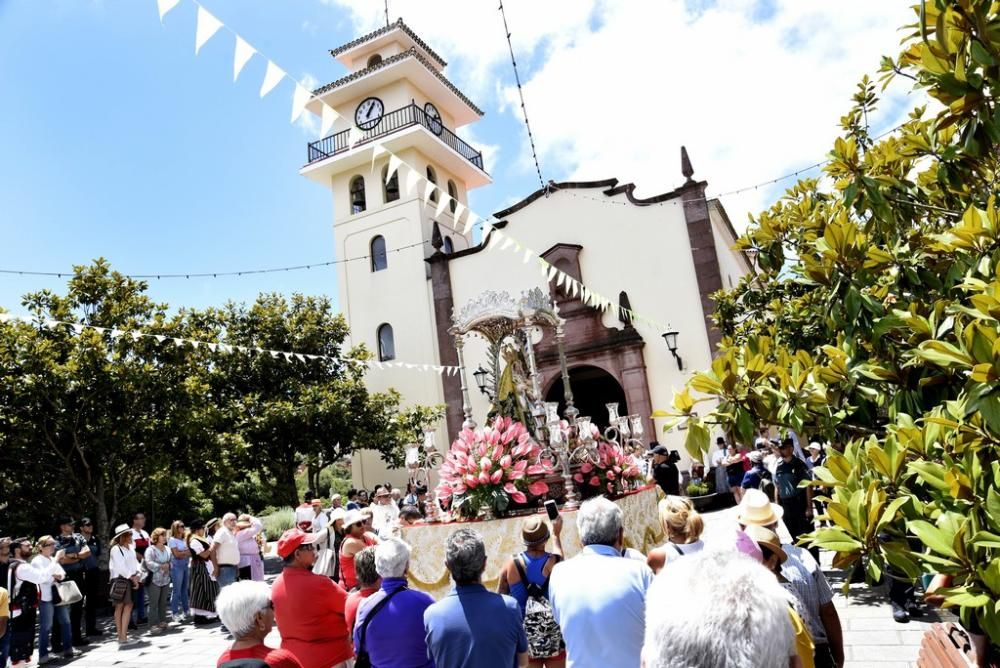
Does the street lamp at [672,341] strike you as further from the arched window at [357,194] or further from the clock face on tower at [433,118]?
the arched window at [357,194]

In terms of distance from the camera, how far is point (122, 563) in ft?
29.5

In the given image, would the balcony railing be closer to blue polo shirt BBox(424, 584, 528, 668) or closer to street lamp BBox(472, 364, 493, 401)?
street lamp BBox(472, 364, 493, 401)

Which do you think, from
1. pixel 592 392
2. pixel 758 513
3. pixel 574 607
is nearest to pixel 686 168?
pixel 592 392

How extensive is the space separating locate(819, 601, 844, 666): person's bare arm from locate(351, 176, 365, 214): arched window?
21.8 metres

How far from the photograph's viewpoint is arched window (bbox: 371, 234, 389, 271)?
880 inches

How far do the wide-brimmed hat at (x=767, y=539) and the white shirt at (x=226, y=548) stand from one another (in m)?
8.32

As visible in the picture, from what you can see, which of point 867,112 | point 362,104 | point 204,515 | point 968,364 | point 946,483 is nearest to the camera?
point 968,364

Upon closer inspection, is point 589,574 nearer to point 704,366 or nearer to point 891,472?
point 891,472

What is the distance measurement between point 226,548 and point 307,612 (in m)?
6.54

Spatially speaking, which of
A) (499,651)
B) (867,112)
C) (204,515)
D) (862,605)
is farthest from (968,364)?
(204,515)

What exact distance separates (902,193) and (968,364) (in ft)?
5.01

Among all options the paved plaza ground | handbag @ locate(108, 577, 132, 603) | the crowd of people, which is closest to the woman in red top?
the crowd of people

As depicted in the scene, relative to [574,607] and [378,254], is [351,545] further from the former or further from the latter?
[378,254]

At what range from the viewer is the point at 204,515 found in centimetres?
2055
